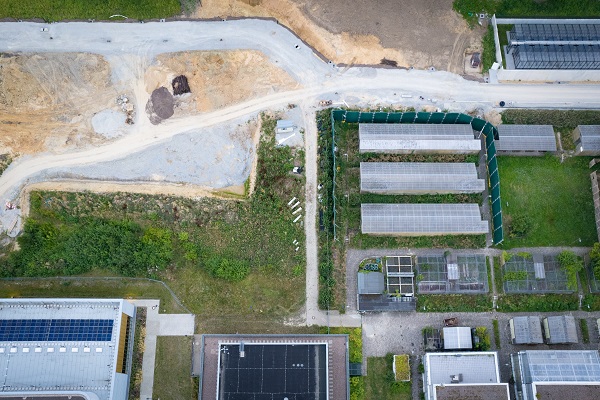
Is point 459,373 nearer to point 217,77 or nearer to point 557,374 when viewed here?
point 557,374

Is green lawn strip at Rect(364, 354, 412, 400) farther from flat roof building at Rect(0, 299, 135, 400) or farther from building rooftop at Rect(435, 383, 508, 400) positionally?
flat roof building at Rect(0, 299, 135, 400)

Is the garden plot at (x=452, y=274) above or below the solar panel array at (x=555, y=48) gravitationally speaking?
below

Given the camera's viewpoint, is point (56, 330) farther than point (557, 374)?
Yes

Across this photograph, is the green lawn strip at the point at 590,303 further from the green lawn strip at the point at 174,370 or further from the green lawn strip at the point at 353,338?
the green lawn strip at the point at 174,370

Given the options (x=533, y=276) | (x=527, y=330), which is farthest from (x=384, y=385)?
(x=533, y=276)

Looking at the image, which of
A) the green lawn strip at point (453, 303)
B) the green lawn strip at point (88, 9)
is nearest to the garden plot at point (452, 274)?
the green lawn strip at point (453, 303)
